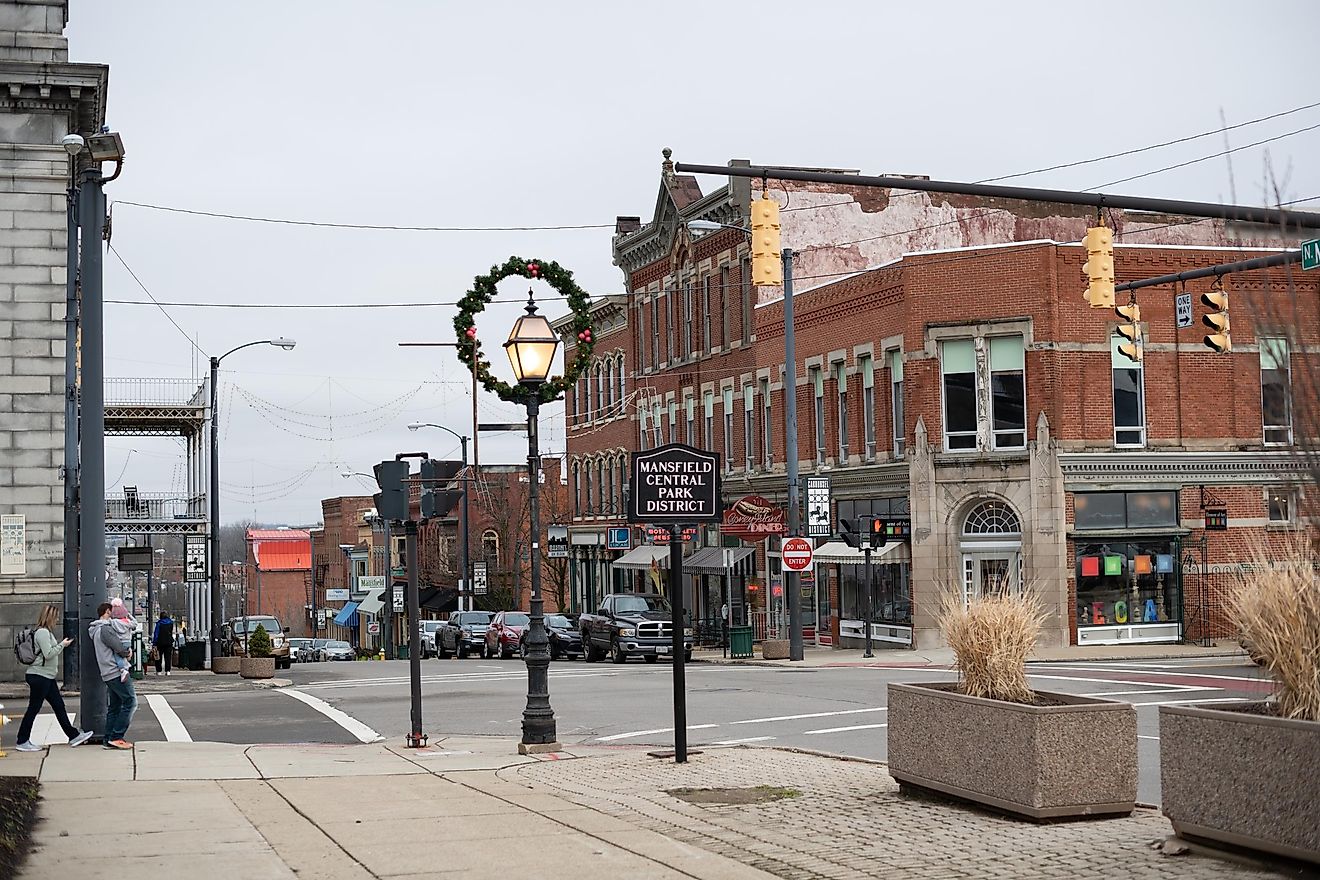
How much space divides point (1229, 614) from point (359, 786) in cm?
796

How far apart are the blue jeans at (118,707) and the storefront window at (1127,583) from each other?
25440mm

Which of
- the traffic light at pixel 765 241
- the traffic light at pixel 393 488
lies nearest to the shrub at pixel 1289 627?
the traffic light at pixel 765 241

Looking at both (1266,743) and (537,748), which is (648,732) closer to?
(537,748)

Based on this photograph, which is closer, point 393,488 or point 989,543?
point 393,488

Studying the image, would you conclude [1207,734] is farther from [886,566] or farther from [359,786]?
[886,566]

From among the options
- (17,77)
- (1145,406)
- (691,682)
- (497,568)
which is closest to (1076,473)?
(1145,406)

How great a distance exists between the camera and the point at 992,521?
38125 mm

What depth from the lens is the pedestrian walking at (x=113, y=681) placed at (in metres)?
17.1

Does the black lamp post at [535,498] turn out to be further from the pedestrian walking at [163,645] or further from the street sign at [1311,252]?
the pedestrian walking at [163,645]

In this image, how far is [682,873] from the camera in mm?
9344

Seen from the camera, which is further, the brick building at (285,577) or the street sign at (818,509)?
the brick building at (285,577)

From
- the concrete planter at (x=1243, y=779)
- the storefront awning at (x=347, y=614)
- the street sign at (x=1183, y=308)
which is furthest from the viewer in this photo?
the storefront awning at (x=347, y=614)

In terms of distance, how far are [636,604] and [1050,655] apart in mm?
11278

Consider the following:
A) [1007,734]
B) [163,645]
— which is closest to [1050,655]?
[163,645]
